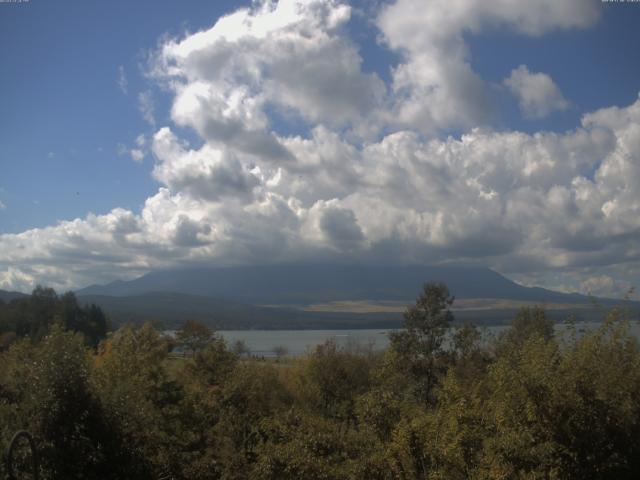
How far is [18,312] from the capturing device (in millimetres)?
113312

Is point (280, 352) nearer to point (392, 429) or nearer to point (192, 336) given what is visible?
point (192, 336)

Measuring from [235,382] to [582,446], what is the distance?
68.4 ft

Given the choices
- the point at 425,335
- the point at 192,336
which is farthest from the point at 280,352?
the point at 425,335

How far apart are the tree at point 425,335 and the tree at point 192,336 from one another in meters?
30.3

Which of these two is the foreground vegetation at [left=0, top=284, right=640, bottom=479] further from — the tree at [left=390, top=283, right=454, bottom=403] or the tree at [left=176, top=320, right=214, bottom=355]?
the tree at [left=176, top=320, right=214, bottom=355]

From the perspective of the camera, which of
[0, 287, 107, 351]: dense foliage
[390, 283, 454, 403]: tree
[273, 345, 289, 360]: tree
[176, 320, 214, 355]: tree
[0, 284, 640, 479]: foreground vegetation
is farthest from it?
[0, 287, 107, 351]: dense foliage

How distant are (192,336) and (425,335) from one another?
40.2 meters

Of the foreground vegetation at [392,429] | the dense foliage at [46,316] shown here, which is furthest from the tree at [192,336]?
the foreground vegetation at [392,429]

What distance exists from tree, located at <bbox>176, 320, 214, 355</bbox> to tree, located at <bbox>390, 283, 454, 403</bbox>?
30.3m

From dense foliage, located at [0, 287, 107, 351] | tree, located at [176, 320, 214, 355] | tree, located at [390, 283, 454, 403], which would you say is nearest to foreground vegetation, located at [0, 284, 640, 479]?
tree, located at [390, 283, 454, 403]

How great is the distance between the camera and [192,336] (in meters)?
85.4

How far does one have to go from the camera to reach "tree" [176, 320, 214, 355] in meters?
78.4

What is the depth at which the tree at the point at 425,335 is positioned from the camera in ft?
176

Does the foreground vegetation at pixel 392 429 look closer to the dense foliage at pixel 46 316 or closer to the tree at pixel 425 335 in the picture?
the tree at pixel 425 335
